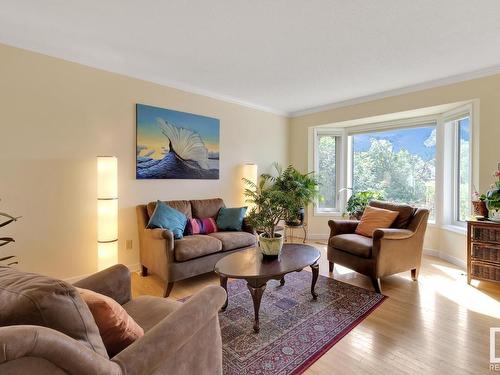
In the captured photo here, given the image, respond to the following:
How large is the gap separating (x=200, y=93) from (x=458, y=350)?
3.94 meters

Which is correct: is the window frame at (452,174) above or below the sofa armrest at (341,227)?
above

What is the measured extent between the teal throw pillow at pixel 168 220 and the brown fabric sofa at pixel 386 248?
72.1 inches

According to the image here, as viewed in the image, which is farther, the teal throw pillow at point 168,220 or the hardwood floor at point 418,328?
the teal throw pillow at point 168,220

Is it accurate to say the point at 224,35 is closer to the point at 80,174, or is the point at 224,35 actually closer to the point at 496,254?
the point at 80,174

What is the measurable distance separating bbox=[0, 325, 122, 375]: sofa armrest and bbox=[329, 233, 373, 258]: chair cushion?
2.58 metres

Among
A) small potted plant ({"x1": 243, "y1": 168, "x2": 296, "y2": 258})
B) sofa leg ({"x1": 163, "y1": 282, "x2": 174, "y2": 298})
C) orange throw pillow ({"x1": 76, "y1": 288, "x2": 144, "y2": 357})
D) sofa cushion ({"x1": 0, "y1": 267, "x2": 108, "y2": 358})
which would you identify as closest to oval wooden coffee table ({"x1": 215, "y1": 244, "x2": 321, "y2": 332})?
small potted plant ({"x1": 243, "y1": 168, "x2": 296, "y2": 258})

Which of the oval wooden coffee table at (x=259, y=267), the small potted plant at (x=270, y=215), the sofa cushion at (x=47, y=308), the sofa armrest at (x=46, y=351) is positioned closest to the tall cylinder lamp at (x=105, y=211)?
the oval wooden coffee table at (x=259, y=267)

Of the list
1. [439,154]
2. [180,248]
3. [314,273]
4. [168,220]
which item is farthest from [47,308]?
[439,154]

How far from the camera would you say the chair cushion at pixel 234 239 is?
318 centimetres

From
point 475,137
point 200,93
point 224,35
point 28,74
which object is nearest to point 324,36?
point 224,35

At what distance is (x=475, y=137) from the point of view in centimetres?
331

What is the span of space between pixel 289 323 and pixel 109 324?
1539 millimetres

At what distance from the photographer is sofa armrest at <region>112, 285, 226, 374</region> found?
2.99 ft

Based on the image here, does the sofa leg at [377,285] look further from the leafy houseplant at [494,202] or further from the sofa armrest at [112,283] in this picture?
the sofa armrest at [112,283]
